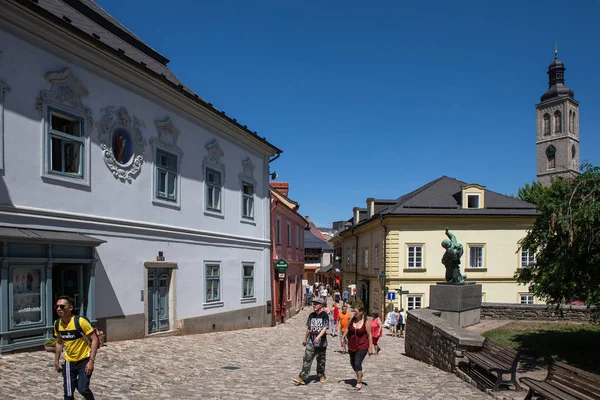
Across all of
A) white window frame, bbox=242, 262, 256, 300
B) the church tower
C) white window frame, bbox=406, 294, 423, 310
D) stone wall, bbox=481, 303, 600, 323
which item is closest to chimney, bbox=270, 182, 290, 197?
white window frame, bbox=406, 294, 423, 310

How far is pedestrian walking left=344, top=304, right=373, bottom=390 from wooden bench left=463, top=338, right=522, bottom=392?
1922 mm

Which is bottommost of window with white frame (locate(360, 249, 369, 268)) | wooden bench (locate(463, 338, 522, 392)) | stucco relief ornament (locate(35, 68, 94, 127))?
window with white frame (locate(360, 249, 369, 268))

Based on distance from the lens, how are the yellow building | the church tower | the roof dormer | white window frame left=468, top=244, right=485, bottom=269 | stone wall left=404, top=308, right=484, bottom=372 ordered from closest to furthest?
stone wall left=404, top=308, right=484, bottom=372 < the yellow building < white window frame left=468, top=244, right=485, bottom=269 < the roof dormer < the church tower

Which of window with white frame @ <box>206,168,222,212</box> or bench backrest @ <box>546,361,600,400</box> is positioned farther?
window with white frame @ <box>206,168,222,212</box>

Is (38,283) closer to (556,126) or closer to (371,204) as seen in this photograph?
(371,204)

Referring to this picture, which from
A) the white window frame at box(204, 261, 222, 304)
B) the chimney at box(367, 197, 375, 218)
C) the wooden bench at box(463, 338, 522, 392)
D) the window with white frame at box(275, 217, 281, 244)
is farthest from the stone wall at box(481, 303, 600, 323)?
the chimney at box(367, 197, 375, 218)

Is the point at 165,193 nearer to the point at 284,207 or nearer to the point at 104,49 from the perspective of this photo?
the point at 104,49

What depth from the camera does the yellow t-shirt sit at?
655 cm

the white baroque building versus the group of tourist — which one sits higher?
the white baroque building

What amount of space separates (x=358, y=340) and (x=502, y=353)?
240 centimetres

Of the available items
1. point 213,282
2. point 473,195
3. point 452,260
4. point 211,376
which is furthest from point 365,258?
point 211,376

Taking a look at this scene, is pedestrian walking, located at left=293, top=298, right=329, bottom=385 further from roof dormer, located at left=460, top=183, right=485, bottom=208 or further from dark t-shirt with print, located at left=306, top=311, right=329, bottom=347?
roof dormer, located at left=460, top=183, right=485, bottom=208

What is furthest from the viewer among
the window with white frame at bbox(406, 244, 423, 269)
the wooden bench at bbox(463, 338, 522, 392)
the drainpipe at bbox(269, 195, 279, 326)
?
the window with white frame at bbox(406, 244, 423, 269)

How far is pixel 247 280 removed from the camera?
22391 millimetres
